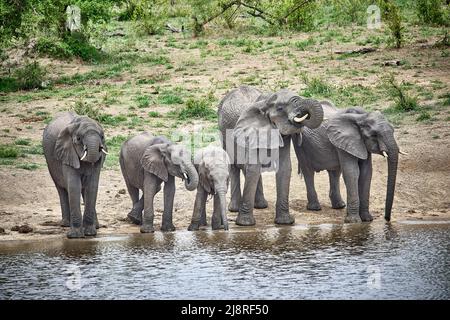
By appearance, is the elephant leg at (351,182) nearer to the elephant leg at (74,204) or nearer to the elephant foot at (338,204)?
the elephant foot at (338,204)

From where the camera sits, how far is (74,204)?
13016mm

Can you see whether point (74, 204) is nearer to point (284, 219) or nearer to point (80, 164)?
point (80, 164)

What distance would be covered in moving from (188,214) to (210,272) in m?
3.89

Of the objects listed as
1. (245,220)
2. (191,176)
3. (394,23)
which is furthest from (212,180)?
(394,23)

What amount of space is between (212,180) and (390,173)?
7.24 ft

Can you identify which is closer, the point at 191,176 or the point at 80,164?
the point at 80,164

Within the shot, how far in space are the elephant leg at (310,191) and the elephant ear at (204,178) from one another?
1837 mm

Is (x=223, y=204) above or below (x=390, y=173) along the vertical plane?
below

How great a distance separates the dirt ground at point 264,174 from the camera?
579 inches

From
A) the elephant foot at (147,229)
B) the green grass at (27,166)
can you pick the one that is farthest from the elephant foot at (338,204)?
the green grass at (27,166)

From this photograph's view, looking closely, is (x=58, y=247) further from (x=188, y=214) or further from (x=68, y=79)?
(x=68, y=79)

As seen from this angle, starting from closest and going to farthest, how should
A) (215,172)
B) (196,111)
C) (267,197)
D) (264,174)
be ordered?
(215,172), (267,197), (264,174), (196,111)

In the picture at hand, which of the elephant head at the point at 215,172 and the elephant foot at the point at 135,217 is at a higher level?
the elephant head at the point at 215,172
